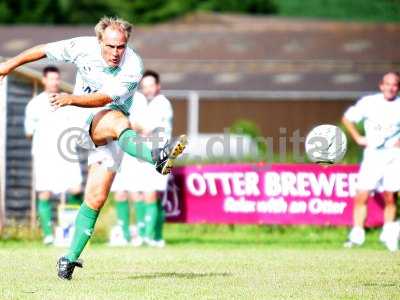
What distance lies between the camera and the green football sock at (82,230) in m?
11.9

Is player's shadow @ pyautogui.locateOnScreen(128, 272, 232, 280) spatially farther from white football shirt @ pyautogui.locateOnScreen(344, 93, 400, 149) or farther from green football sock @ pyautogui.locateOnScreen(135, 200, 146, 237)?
green football sock @ pyautogui.locateOnScreen(135, 200, 146, 237)

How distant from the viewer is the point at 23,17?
81.4 metres

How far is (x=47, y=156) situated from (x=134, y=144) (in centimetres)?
707

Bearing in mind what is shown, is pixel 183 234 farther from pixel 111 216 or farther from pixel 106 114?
pixel 106 114

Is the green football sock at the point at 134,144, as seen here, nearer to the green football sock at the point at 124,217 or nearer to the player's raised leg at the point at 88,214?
the player's raised leg at the point at 88,214

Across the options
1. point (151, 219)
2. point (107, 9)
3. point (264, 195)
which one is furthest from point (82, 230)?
point (107, 9)

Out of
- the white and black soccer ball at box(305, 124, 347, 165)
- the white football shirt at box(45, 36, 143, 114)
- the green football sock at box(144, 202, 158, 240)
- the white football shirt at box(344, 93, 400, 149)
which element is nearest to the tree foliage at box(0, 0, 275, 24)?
the green football sock at box(144, 202, 158, 240)

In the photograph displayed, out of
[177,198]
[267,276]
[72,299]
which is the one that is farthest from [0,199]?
[72,299]

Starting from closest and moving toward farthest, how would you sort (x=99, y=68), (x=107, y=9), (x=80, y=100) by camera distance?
(x=80, y=100) → (x=99, y=68) → (x=107, y=9)

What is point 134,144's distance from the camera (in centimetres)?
1148

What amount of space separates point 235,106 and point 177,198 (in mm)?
32694

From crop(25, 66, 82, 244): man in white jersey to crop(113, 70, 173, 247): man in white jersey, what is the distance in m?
0.71

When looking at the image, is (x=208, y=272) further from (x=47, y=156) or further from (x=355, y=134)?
(x=47, y=156)

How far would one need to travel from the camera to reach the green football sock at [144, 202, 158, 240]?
18.1m
